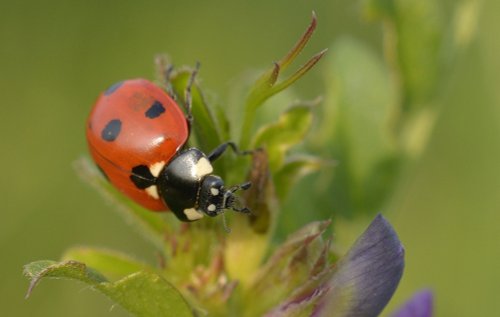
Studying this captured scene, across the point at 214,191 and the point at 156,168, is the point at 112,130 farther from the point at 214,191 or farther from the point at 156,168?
the point at 214,191

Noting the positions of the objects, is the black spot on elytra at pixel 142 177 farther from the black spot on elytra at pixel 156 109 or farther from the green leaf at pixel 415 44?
the green leaf at pixel 415 44

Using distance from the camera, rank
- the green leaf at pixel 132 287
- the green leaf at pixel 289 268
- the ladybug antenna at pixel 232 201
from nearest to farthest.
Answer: the green leaf at pixel 132 287
the green leaf at pixel 289 268
the ladybug antenna at pixel 232 201

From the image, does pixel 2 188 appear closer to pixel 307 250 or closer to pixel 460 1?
pixel 460 1

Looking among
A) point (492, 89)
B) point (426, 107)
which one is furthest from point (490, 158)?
point (426, 107)

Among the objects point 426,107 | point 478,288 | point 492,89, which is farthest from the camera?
point 492,89

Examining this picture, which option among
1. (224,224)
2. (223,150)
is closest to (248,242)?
(224,224)

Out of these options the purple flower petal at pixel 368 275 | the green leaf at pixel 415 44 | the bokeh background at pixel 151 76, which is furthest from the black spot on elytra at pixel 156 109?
the bokeh background at pixel 151 76

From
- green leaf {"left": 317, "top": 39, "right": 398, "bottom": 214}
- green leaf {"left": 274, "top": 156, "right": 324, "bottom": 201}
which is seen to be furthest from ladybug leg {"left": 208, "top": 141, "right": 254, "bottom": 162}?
green leaf {"left": 317, "top": 39, "right": 398, "bottom": 214}
